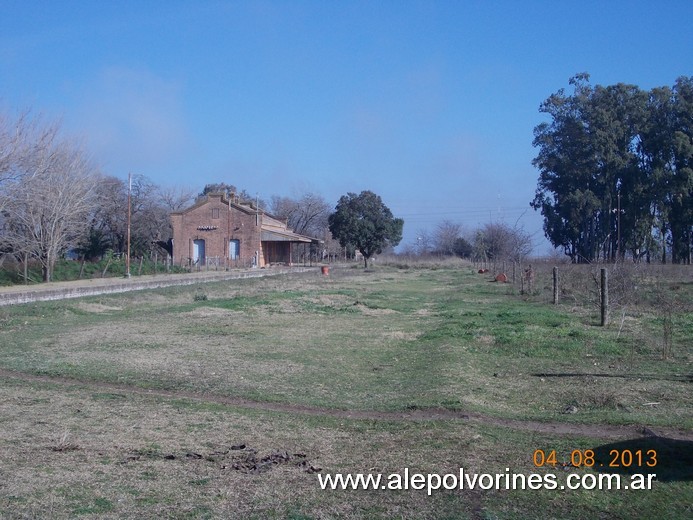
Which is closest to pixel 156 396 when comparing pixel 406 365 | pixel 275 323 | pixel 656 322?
pixel 406 365

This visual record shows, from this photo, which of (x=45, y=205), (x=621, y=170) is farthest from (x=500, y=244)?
(x=45, y=205)

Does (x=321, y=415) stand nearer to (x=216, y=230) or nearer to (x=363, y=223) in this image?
Result: (x=216, y=230)

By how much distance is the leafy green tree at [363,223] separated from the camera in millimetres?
68438

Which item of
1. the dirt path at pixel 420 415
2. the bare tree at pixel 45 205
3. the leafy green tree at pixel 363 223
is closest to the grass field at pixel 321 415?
the dirt path at pixel 420 415

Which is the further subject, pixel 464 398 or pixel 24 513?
pixel 464 398

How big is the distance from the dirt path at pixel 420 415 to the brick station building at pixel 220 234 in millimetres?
51265

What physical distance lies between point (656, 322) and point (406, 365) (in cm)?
882

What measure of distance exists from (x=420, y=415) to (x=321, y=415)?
1179 mm

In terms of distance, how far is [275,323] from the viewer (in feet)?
61.7

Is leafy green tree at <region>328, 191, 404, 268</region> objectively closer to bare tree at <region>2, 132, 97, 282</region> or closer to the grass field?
bare tree at <region>2, 132, 97, 282</region>

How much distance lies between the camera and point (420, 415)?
8.14 metres

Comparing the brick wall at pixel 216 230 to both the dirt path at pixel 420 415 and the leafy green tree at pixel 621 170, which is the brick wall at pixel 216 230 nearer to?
the leafy green tree at pixel 621 170

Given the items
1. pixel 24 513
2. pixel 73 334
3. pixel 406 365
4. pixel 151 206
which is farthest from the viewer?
pixel 151 206

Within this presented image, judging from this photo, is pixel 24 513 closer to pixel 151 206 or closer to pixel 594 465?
pixel 594 465
